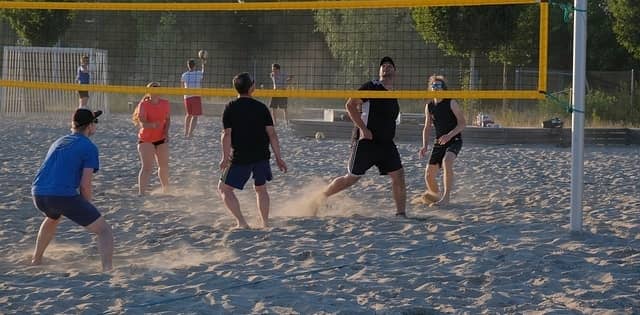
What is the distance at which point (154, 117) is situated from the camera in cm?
975

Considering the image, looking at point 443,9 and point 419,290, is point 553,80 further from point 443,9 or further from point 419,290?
point 419,290

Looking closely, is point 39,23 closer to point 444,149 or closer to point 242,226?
point 444,149

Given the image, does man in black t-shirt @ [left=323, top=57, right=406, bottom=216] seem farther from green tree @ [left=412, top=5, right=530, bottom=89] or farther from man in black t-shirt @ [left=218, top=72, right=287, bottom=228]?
green tree @ [left=412, top=5, right=530, bottom=89]

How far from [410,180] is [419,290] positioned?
5.77 m

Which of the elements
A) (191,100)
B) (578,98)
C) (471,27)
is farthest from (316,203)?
(471,27)

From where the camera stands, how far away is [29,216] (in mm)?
8516

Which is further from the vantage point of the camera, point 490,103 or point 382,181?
point 490,103

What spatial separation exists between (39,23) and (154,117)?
54.0ft

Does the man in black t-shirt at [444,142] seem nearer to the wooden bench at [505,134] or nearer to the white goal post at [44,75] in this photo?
the wooden bench at [505,134]

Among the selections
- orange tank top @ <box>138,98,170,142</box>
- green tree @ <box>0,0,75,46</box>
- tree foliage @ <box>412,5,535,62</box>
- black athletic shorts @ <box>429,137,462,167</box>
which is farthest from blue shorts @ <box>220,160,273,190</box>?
green tree @ <box>0,0,75,46</box>

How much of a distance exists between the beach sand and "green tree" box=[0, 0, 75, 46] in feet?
46.2

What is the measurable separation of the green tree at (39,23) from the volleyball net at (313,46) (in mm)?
36

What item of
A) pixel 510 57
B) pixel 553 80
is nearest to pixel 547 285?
pixel 510 57

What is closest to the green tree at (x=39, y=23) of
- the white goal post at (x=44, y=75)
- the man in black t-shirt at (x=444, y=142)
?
the white goal post at (x=44, y=75)
